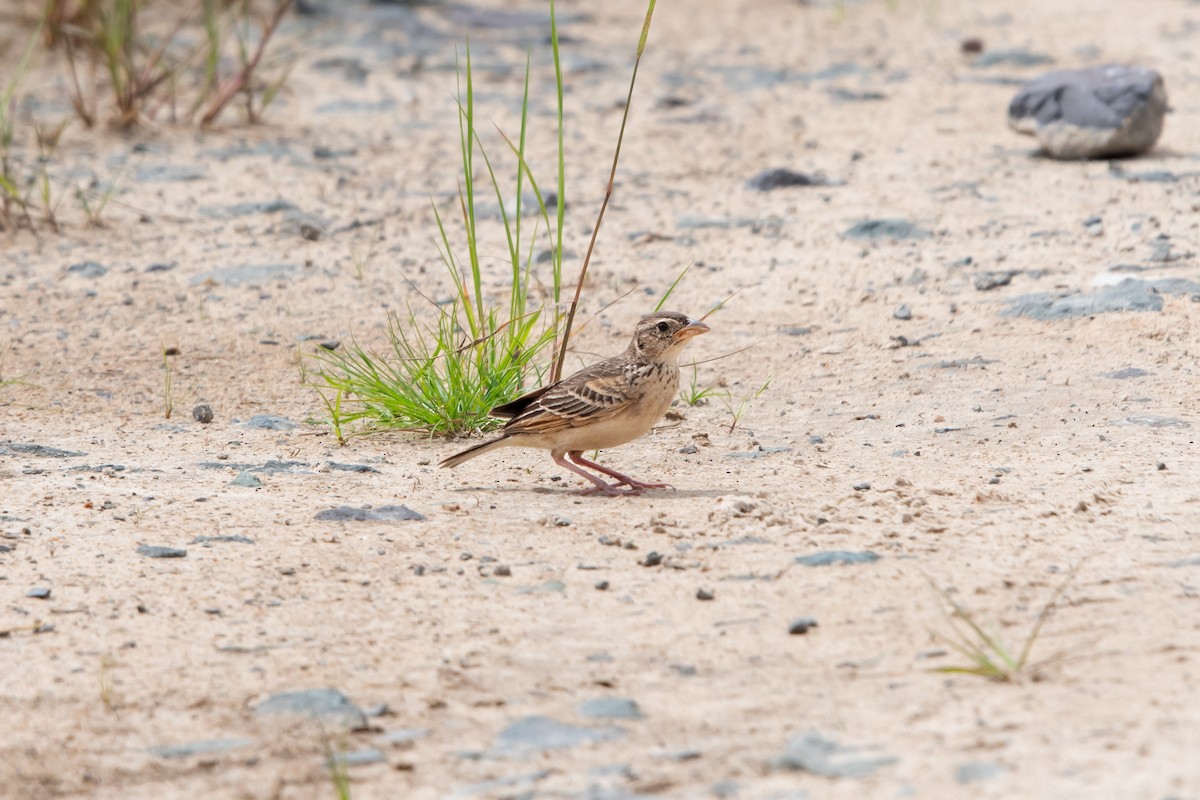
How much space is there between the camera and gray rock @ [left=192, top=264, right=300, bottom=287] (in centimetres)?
820

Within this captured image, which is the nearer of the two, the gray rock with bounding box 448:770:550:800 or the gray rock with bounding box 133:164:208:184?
the gray rock with bounding box 448:770:550:800

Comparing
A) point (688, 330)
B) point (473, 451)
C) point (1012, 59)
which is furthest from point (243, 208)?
point (1012, 59)

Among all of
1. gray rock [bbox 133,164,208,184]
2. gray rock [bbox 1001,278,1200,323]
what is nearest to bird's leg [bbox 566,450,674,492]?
gray rock [bbox 1001,278,1200,323]

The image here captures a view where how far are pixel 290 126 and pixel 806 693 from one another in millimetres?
8134

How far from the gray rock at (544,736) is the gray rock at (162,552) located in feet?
5.20

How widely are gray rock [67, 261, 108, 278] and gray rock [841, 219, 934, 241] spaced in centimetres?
418

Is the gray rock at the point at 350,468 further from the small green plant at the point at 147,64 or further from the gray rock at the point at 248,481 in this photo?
the small green plant at the point at 147,64

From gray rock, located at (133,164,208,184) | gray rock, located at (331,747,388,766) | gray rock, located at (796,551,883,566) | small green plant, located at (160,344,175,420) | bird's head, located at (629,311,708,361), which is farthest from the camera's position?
gray rock, located at (133,164,208,184)

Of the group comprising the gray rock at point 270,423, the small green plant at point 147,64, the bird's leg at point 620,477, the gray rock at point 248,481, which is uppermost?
the small green plant at point 147,64

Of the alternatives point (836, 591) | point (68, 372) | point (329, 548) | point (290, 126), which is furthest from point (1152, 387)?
point (290, 126)

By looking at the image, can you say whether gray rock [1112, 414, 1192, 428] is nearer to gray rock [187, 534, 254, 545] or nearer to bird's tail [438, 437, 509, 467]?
bird's tail [438, 437, 509, 467]

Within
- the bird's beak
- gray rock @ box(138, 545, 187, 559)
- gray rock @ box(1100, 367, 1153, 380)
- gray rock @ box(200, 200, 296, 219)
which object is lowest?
gray rock @ box(138, 545, 187, 559)

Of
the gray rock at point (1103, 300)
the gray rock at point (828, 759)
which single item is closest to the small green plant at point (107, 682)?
the gray rock at point (828, 759)

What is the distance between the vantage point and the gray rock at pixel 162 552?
181 inches
